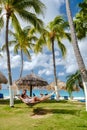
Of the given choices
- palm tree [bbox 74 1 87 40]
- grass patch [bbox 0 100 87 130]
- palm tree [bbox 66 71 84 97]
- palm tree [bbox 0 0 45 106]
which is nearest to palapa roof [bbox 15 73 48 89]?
palm tree [bbox 66 71 84 97]

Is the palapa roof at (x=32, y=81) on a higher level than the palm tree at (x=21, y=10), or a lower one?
lower

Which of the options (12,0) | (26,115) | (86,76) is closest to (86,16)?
(12,0)

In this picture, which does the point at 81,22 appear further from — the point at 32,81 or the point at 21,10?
the point at 32,81

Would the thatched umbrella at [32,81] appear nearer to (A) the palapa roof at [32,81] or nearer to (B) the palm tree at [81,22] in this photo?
(A) the palapa roof at [32,81]

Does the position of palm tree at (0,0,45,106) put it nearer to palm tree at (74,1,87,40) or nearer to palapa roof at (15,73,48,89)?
palm tree at (74,1,87,40)

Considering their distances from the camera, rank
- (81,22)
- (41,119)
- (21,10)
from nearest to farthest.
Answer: (41,119)
(21,10)
(81,22)

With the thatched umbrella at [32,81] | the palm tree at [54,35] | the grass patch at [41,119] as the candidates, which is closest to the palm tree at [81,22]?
the palm tree at [54,35]

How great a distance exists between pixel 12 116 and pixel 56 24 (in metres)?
13.9

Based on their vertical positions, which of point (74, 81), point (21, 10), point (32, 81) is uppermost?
point (21, 10)

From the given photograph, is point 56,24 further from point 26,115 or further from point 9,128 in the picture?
point 9,128

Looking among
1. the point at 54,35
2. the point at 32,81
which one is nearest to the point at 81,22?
the point at 54,35

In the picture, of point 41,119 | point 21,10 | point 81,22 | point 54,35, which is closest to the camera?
point 41,119

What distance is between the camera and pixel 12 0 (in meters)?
17.2

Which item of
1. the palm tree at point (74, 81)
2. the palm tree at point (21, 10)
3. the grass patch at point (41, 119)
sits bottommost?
the grass patch at point (41, 119)
